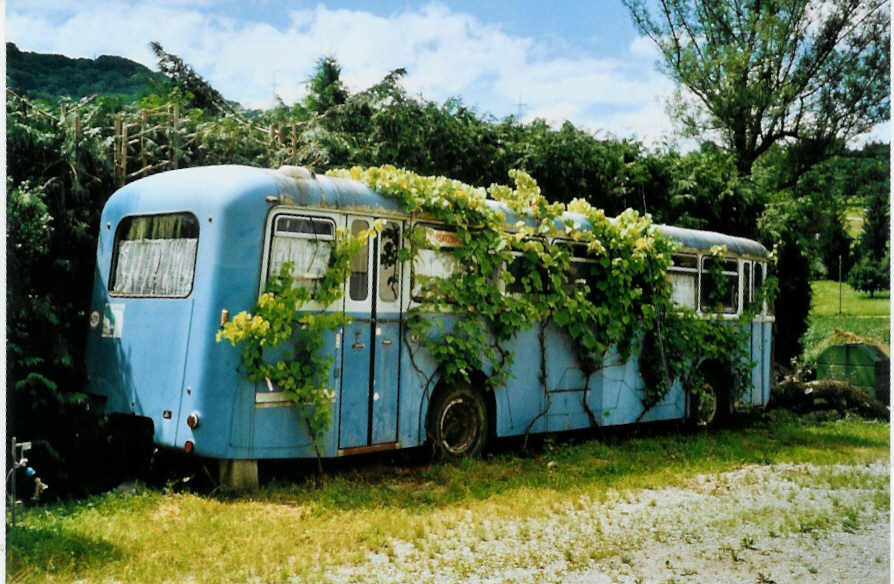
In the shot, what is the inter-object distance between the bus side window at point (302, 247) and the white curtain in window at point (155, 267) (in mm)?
644

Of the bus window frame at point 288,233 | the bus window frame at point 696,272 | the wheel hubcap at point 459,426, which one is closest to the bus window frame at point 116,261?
the bus window frame at point 288,233

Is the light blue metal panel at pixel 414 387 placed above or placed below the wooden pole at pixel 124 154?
below

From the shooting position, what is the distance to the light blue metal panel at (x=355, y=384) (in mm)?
7996

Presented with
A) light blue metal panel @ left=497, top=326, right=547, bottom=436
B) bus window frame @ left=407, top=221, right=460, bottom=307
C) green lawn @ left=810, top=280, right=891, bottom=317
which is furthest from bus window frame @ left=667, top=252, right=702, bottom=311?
bus window frame @ left=407, top=221, right=460, bottom=307

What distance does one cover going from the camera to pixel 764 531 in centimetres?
711

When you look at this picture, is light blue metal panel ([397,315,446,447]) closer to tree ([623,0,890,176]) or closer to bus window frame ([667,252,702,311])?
bus window frame ([667,252,702,311])

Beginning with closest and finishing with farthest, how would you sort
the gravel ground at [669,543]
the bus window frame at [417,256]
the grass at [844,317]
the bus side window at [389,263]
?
the gravel ground at [669,543] → the bus side window at [389,263] → the bus window frame at [417,256] → the grass at [844,317]

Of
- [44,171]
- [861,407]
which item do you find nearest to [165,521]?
[44,171]

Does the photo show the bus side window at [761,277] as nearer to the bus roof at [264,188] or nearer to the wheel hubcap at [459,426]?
the wheel hubcap at [459,426]

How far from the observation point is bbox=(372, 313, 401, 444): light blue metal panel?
8.26 m

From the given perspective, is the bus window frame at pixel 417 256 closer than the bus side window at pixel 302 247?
No

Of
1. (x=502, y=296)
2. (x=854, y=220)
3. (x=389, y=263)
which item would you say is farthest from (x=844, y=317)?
(x=389, y=263)

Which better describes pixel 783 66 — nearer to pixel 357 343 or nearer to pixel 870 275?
pixel 870 275

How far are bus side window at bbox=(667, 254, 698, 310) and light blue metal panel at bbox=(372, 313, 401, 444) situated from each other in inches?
174
